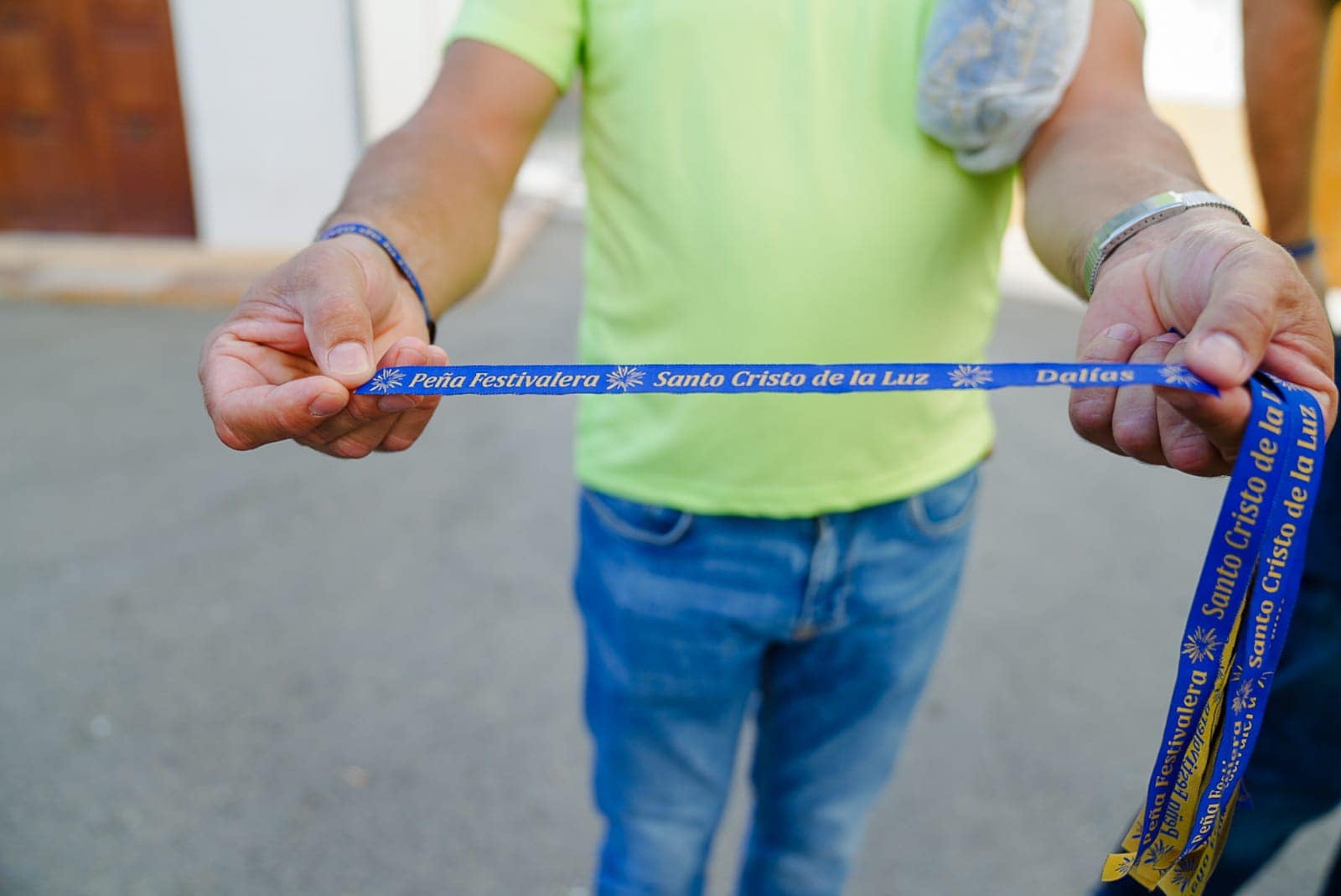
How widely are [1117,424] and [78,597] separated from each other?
2.99m

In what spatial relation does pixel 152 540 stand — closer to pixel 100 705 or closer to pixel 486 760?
pixel 100 705

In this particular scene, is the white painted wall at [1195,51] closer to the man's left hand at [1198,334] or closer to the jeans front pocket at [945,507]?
the jeans front pocket at [945,507]

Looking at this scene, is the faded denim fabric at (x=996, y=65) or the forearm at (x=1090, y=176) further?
the faded denim fabric at (x=996, y=65)

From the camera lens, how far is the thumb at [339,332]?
892 mm

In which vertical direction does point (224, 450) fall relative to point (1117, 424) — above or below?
below

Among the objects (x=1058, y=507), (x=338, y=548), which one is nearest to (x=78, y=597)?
(x=338, y=548)

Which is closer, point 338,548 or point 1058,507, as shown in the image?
point 338,548

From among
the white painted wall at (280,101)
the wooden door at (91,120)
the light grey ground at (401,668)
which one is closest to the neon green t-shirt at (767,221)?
the light grey ground at (401,668)

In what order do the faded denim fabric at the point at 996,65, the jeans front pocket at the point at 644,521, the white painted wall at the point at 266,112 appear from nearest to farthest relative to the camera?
the faded denim fabric at the point at 996,65, the jeans front pocket at the point at 644,521, the white painted wall at the point at 266,112

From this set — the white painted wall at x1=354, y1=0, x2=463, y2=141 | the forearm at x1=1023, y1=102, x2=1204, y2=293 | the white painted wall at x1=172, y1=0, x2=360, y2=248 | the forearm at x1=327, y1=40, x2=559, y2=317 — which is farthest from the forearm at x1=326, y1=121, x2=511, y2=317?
the white painted wall at x1=172, y1=0, x2=360, y2=248

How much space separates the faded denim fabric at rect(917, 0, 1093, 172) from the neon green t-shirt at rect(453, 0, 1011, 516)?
4cm

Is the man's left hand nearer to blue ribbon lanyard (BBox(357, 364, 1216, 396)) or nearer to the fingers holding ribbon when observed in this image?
blue ribbon lanyard (BBox(357, 364, 1216, 396))

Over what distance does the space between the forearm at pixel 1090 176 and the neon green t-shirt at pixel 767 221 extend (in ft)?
0.33

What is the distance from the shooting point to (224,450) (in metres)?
3.97
